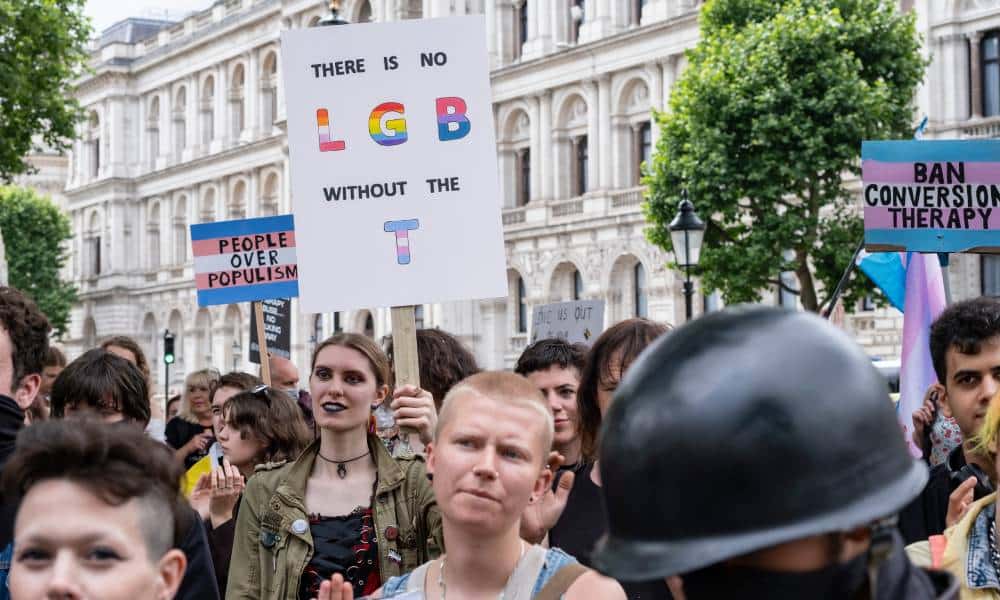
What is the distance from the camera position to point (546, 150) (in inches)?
1521

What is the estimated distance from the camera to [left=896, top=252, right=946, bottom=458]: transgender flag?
7105 mm

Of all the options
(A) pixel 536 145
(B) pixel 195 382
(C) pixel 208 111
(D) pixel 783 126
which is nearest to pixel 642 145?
(A) pixel 536 145

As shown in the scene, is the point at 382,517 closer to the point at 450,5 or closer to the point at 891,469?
the point at 891,469

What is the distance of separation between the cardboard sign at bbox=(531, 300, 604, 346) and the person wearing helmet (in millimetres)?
8126

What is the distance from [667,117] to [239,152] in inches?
1120

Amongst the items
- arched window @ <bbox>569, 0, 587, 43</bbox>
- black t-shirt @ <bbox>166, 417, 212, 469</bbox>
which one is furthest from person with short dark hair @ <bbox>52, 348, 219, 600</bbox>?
arched window @ <bbox>569, 0, 587, 43</bbox>

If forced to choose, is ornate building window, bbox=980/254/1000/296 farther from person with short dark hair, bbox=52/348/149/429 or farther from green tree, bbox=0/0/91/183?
person with short dark hair, bbox=52/348/149/429

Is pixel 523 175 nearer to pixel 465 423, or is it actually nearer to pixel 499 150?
pixel 499 150

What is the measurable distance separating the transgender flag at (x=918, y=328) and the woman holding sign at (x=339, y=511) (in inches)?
120

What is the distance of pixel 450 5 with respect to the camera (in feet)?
136

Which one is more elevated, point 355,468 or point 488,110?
point 488,110

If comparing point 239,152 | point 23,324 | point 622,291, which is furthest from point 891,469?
point 239,152

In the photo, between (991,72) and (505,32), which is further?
(505,32)

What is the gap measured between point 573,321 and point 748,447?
8518 millimetres
